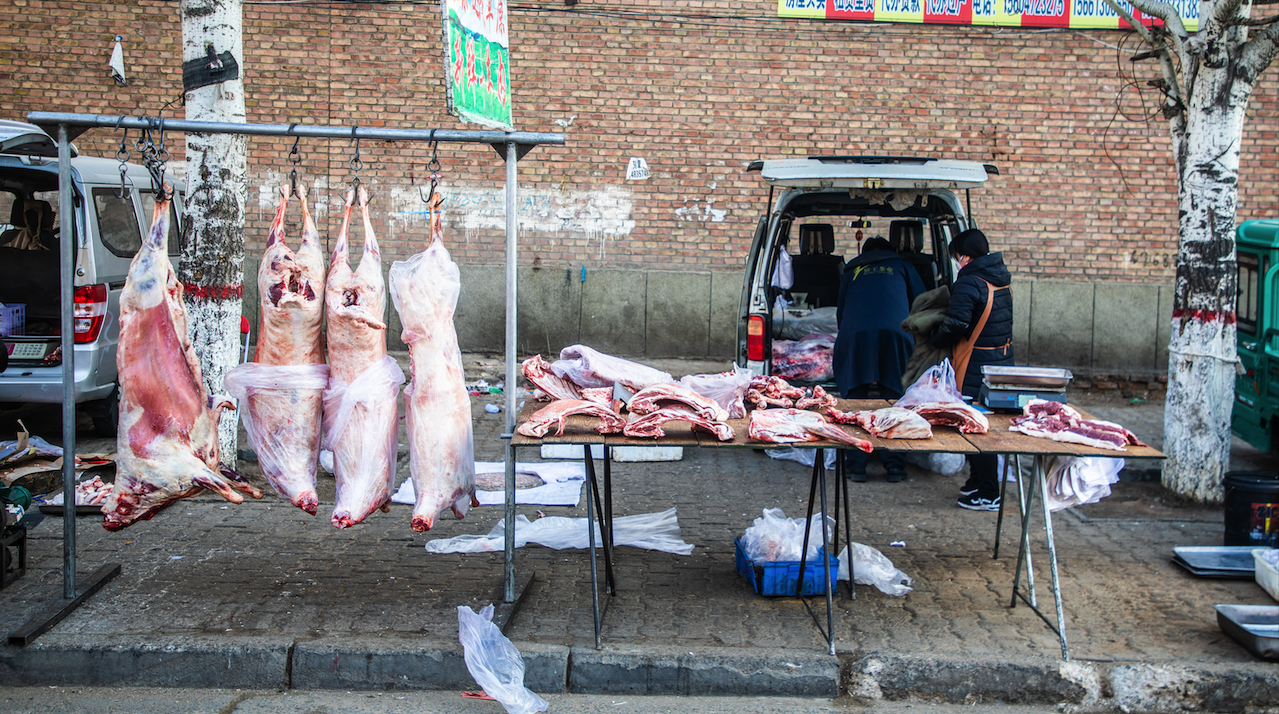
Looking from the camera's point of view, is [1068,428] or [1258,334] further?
[1258,334]

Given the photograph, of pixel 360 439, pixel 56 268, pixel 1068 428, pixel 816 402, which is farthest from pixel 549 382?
pixel 56 268

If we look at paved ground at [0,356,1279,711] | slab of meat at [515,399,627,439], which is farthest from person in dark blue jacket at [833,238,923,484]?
slab of meat at [515,399,627,439]

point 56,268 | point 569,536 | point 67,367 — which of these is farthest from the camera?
point 56,268

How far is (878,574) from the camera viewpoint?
4.79 metres

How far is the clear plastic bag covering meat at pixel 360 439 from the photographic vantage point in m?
4.04

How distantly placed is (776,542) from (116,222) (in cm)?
587

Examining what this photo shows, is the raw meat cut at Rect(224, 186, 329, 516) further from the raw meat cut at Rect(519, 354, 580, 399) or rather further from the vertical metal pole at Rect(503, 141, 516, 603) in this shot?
the raw meat cut at Rect(519, 354, 580, 399)

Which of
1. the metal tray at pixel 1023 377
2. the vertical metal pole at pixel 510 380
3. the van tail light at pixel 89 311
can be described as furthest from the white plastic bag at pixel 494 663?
the van tail light at pixel 89 311

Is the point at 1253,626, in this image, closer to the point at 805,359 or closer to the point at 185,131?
the point at 805,359

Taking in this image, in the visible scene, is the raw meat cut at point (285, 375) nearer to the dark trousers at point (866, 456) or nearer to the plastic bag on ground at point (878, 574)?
the plastic bag on ground at point (878, 574)

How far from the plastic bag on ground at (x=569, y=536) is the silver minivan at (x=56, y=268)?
294cm

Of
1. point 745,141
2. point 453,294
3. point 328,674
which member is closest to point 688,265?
point 745,141

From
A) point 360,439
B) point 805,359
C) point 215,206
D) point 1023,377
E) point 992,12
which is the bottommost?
point 360,439

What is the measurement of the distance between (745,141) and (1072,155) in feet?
12.5
